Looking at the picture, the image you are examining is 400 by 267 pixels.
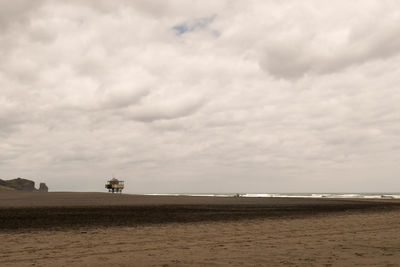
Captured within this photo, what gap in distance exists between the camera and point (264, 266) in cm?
1103

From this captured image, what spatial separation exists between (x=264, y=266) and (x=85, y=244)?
8.48m

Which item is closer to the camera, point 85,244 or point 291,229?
point 85,244

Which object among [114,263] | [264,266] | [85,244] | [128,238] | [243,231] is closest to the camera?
[264,266]

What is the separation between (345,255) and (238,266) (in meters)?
4.23

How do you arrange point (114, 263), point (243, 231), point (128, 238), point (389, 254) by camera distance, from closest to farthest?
point (114, 263) → point (389, 254) → point (128, 238) → point (243, 231)

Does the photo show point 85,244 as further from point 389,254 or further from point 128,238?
point 389,254

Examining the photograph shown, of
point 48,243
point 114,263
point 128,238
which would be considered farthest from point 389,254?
point 48,243

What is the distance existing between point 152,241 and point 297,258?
23.2 feet

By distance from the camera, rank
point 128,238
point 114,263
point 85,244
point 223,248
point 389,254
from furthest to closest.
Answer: point 128,238 → point 85,244 → point 223,248 → point 389,254 → point 114,263

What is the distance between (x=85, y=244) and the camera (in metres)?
15.8

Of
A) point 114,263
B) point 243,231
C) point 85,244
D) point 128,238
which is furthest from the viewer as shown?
point 243,231

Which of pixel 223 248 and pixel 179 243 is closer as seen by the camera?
pixel 223 248

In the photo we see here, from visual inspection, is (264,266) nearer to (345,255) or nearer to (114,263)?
(345,255)

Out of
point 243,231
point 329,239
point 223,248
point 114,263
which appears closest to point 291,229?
point 243,231
